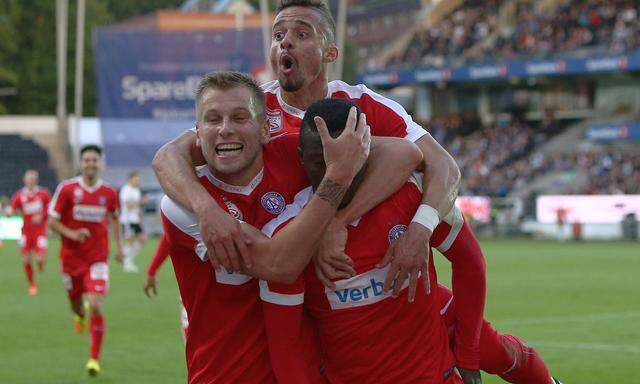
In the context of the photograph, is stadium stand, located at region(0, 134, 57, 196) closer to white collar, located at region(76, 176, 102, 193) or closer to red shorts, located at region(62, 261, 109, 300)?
white collar, located at region(76, 176, 102, 193)

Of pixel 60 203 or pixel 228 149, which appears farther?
pixel 60 203

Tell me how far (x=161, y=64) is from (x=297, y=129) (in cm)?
3591

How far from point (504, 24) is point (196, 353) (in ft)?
168

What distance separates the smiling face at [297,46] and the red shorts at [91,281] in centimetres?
756

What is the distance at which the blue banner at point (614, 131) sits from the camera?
45.3 metres

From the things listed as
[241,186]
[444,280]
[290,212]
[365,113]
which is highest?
[365,113]

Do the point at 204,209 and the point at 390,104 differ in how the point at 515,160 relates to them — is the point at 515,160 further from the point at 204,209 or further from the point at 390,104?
the point at 204,209

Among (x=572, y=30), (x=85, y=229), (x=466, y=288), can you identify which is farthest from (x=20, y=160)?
(x=466, y=288)

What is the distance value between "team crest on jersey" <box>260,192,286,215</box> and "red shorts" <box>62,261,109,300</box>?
27.2 ft

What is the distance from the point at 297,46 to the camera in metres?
5.66

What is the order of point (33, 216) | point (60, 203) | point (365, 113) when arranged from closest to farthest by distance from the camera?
point (365, 113) → point (60, 203) → point (33, 216)

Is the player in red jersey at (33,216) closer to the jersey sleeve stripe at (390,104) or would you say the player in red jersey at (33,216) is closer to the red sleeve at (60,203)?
the red sleeve at (60,203)

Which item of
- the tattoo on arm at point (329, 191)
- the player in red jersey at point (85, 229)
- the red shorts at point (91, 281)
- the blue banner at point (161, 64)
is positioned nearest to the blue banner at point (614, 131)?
the blue banner at point (161, 64)

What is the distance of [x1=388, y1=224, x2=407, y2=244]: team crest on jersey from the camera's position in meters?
4.94
